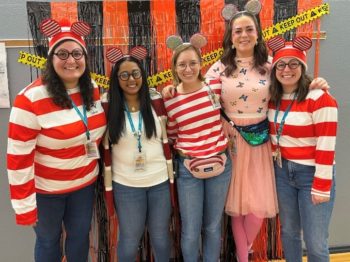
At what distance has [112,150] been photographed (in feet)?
5.60

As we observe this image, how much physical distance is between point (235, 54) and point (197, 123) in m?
0.48

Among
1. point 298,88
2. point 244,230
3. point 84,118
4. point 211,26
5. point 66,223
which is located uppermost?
point 211,26

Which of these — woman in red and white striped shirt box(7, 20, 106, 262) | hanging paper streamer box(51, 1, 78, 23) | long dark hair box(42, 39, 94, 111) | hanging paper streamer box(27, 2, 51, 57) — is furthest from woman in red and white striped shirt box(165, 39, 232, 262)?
hanging paper streamer box(27, 2, 51, 57)

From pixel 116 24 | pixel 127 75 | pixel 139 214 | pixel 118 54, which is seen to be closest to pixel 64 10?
pixel 116 24

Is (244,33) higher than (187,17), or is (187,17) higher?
(187,17)

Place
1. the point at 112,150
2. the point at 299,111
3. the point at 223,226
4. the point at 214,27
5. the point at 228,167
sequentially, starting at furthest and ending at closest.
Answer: the point at 223,226, the point at 214,27, the point at 228,167, the point at 112,150, the point at 299,111

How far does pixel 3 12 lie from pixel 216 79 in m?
1.32

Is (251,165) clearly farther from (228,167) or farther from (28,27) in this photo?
(28,27)

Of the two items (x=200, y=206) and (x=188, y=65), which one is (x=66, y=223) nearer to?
(x=200, y=206)

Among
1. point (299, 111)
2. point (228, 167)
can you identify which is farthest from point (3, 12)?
point (299, 111)

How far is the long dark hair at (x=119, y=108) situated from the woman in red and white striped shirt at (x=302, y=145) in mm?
644

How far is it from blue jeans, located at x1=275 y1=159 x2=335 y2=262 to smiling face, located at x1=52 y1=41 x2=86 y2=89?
1126 millimetres

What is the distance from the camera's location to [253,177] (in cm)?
184

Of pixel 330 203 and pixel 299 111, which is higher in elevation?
pixel 299 111
